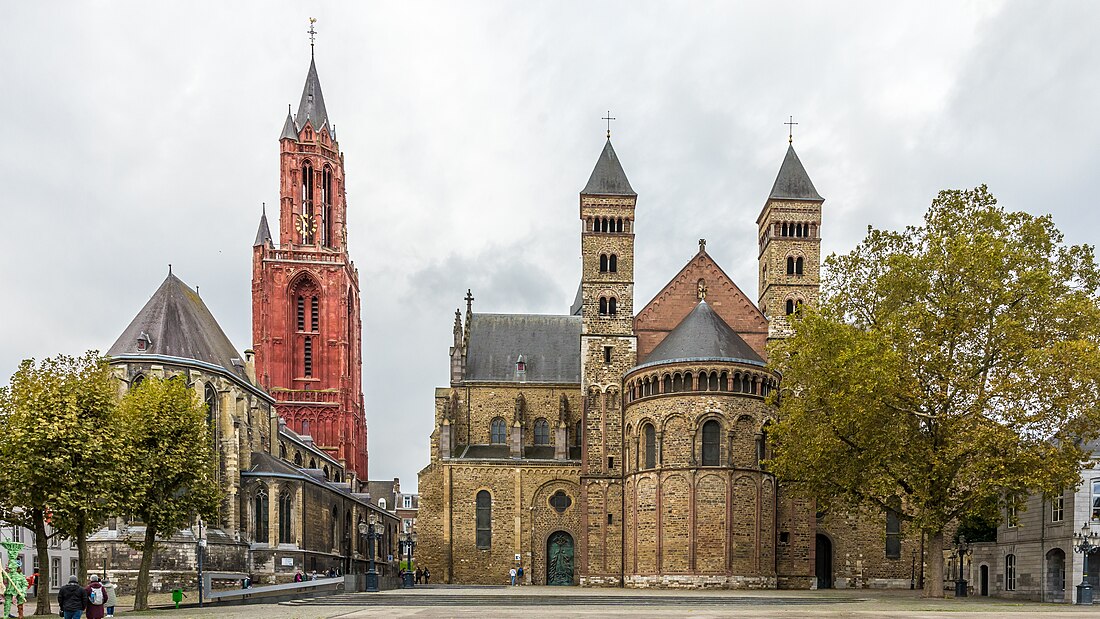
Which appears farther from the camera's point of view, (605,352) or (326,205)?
(326,205)

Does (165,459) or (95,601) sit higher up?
(165,459)

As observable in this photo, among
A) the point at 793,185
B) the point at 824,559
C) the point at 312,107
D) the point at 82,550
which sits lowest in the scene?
the point at 824,559

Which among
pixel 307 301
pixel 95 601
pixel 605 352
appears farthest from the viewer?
pixel 307 301

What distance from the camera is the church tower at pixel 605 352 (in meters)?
53.6

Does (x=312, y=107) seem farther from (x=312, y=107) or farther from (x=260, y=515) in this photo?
(x=260, y=515)

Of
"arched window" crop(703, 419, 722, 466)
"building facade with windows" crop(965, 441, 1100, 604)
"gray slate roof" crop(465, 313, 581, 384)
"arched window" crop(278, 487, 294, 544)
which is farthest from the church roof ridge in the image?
"building facade with windows" crop(965, 441, 1100, 604)

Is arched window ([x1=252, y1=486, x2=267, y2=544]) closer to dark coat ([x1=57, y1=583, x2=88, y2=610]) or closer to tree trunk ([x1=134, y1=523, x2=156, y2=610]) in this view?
tree trunk ([x1=134, y1=523, x2=156, y2=610])

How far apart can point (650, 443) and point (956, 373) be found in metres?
18.8

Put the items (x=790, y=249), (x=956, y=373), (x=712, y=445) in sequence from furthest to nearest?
(x=790, y=249), (x=712, y=445), (x=956, y=373)

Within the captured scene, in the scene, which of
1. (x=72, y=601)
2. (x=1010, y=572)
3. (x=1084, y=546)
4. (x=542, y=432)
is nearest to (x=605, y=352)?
(x=542, y=432)

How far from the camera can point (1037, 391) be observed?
34.5m

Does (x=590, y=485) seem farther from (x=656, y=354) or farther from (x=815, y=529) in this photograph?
(x=815, y=529)

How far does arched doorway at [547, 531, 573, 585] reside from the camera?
57312 mm

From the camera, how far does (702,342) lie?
51.2 metres
